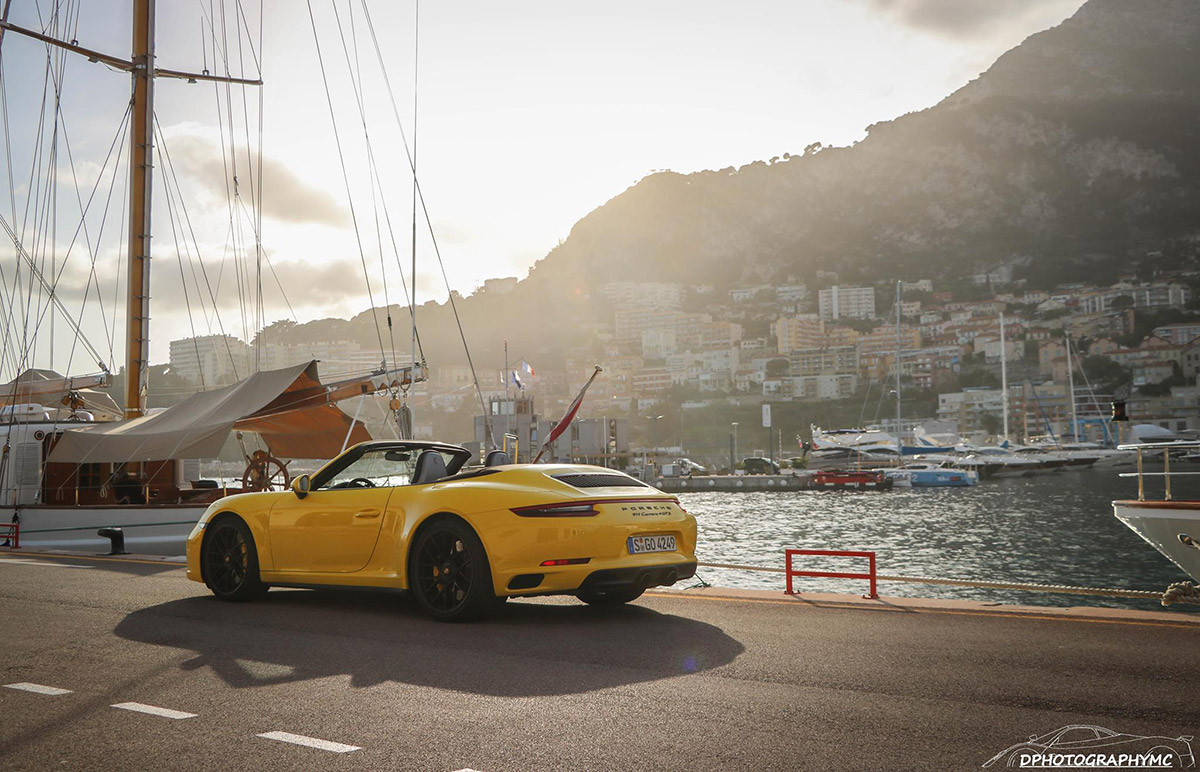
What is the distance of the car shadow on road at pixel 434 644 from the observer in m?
5.44

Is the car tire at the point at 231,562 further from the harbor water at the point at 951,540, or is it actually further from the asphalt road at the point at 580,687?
the harbor water at the point at 951,540

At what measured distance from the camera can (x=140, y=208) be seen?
949 inches

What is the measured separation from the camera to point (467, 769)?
144 inches

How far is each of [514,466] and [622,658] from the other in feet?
6.94

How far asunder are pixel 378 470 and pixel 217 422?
35.7ft

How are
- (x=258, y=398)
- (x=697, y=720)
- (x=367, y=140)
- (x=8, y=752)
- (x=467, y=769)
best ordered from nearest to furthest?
(x=467, y=769) < (x=8, y=752) < (x=697, y=720) < (x=258, y=398) < (x=367, y=140)

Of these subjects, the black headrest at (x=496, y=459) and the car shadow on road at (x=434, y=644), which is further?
the black headrest at (x=496, y=459)

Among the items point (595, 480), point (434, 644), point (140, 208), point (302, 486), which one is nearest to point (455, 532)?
point (434, 644)

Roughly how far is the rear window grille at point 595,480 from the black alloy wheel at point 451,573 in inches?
34.5

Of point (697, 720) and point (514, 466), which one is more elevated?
point (514, 466)

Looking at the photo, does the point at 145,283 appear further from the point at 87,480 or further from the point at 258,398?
the point at 258,398

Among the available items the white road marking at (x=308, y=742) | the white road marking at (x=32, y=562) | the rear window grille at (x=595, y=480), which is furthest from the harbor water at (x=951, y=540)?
the white road marking at (x=32, y=562)

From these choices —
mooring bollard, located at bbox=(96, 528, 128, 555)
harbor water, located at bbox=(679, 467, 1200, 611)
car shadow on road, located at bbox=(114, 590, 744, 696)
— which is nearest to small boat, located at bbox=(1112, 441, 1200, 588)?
harbor water, located at bbox=(679, 467, 1200, 611)

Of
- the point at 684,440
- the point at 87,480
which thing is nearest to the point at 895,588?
the point at 87,480
